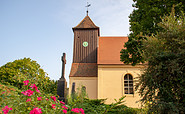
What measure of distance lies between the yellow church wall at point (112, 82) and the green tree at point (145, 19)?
8.82 meters

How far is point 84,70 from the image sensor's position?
71.8 ft

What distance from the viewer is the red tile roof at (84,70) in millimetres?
21384

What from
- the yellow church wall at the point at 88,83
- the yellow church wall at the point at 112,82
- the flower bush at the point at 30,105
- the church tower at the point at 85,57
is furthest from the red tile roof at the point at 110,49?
the flower bush at the point at 30,105

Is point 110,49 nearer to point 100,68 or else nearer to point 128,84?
point 100,68

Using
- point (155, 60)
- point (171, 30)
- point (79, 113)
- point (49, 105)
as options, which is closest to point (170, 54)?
point (155, 60)

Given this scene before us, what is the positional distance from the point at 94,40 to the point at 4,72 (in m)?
13.9

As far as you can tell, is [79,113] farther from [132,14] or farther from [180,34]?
[132,14]

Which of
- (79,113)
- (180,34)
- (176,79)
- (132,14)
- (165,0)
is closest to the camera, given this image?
(79,113)

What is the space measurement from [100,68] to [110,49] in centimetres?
354

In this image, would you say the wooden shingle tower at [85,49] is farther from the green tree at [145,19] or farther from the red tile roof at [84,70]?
the green tree at [145,19]

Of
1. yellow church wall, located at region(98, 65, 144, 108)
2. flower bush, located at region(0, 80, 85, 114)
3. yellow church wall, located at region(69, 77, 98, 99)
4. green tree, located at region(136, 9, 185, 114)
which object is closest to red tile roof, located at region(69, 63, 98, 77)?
yellow church wall, located at region(69, 77, 98, 99)

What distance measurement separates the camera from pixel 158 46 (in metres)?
6.50

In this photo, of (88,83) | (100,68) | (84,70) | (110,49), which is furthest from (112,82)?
(110,49)

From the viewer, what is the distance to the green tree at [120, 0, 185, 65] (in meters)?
10.3
